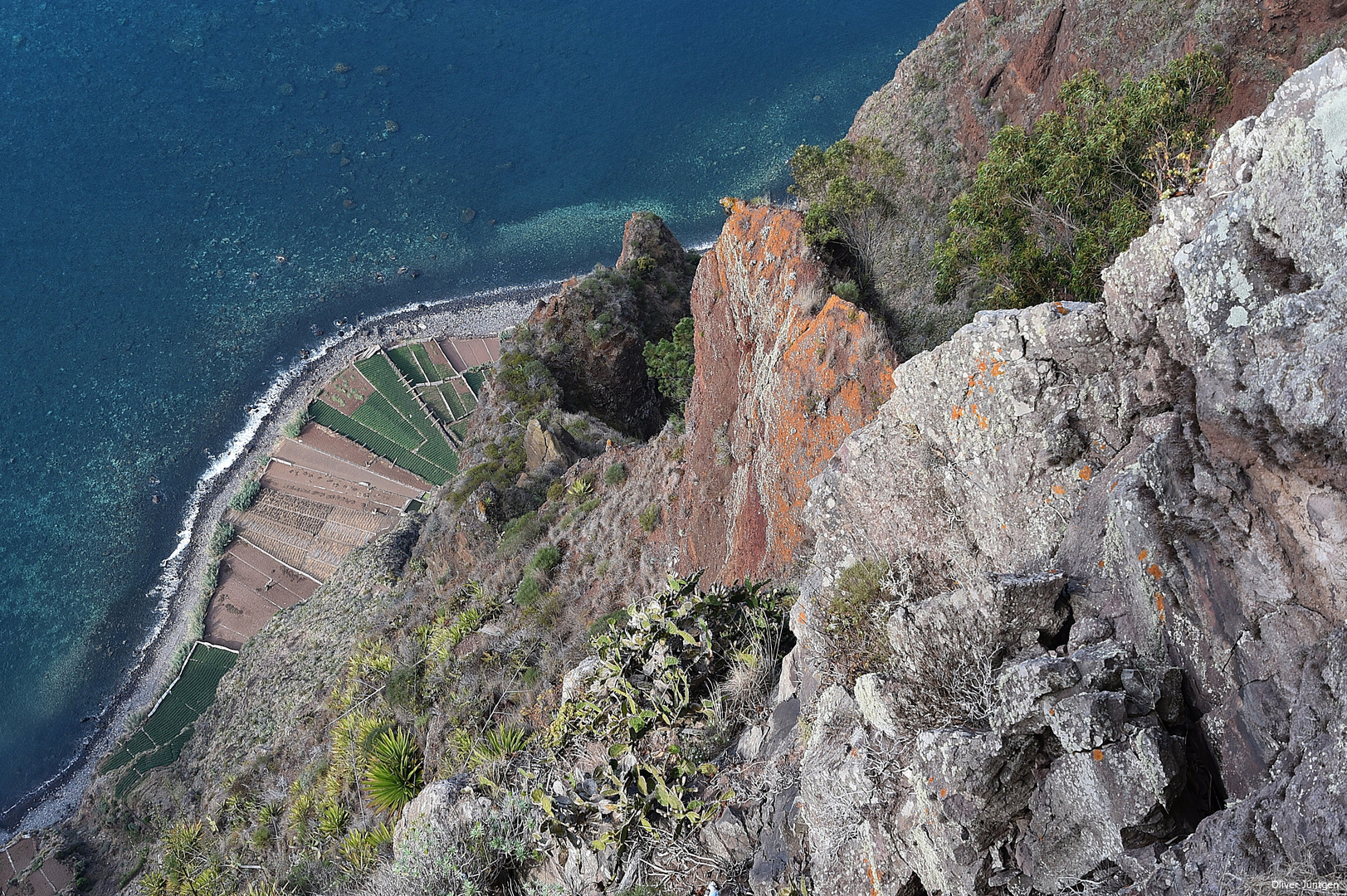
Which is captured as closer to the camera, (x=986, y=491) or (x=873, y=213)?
(x=986, y=491)

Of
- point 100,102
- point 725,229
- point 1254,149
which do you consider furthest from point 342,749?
point 100,102

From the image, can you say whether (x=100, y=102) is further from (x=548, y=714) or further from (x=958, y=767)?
(x=958, y=767)

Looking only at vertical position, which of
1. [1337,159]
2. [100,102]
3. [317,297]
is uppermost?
[100,102]

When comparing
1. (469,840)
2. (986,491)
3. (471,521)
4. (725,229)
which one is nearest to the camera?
(986,491)

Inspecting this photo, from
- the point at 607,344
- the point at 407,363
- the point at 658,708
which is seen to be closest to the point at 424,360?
the point at 407,363

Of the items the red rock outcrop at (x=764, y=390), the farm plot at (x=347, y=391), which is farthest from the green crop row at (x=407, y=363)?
the red rock outcrop at (x=764, y=390)

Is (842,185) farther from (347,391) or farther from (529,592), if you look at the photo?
(347,391)
